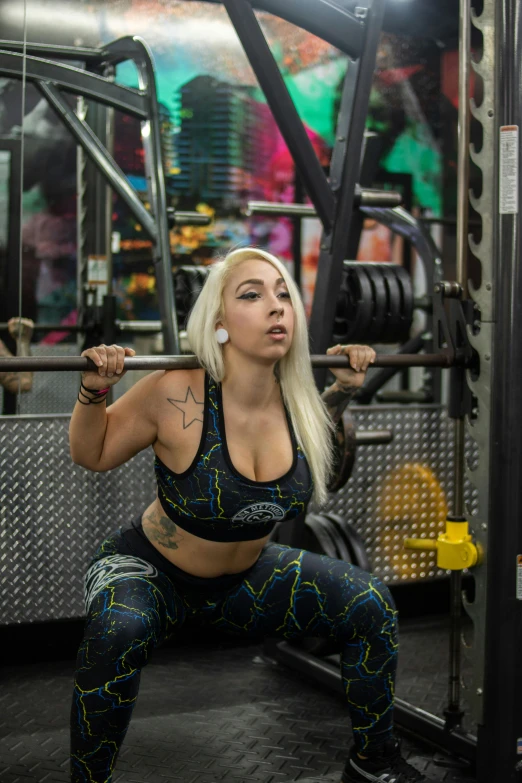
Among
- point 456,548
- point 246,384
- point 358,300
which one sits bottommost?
point 456,548

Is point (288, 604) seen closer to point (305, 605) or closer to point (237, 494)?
point (305, 605)

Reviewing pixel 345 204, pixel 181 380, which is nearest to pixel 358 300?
pixel 345 204

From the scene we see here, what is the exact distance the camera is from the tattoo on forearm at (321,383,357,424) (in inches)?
103

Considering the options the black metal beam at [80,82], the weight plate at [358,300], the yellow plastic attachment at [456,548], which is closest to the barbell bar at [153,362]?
the yellow plastic attachment at [456,548]

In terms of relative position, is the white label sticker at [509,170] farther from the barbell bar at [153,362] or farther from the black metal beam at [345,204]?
the black metal beam at [345,204]

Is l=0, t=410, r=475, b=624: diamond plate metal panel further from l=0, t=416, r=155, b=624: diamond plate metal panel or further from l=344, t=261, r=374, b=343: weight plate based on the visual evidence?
l=344, t=261, r=374, b=343: weight plate

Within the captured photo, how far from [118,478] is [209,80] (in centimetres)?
367

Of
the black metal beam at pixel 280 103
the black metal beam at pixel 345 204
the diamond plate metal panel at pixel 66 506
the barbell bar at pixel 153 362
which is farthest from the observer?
the diamond plate metal panel at pixel 66 506

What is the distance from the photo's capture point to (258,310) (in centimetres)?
216

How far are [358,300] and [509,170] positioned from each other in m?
1.16

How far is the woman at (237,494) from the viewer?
2094mm

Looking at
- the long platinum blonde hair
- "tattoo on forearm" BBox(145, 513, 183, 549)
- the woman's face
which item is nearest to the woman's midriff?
"tattoo on forearm" BBox(145, 513, 183, 549)

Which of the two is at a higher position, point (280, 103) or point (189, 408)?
point (280, 103)

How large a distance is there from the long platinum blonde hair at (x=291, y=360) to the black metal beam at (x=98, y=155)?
182 cm
